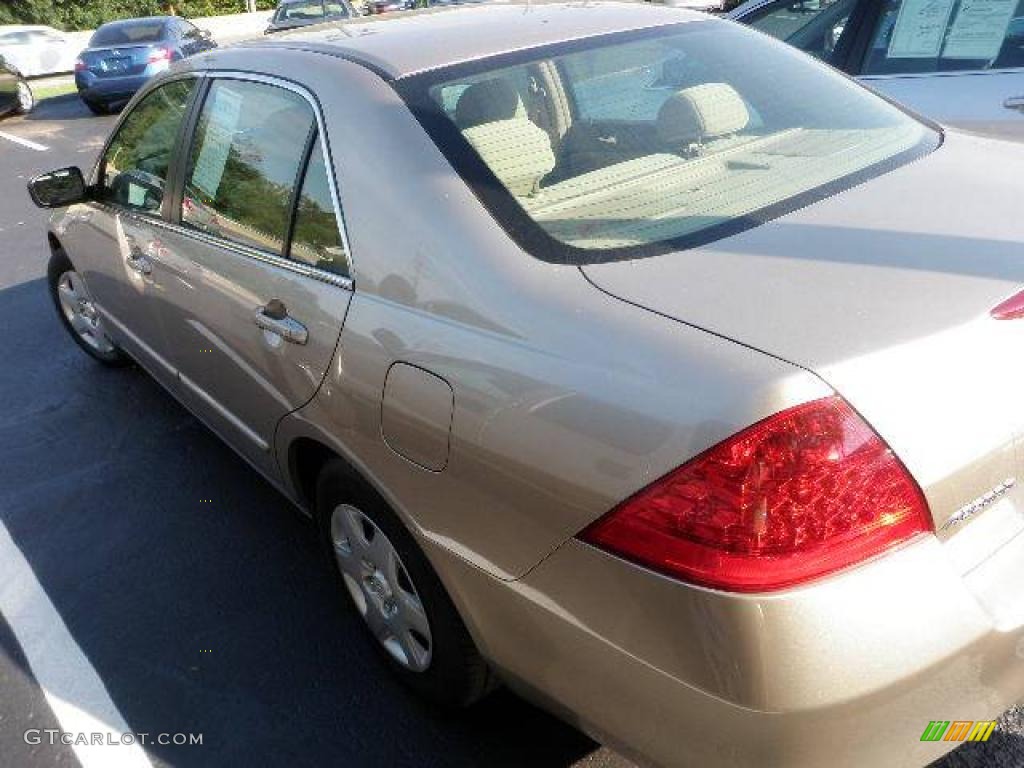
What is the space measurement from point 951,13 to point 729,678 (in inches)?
154

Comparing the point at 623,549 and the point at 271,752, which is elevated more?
the point at 623,549

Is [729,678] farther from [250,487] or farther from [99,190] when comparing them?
[99,190]

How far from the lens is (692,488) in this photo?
143cm

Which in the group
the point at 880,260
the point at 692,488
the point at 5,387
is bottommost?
the point at 5,387

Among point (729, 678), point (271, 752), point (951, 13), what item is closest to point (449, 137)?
point (729, 678)

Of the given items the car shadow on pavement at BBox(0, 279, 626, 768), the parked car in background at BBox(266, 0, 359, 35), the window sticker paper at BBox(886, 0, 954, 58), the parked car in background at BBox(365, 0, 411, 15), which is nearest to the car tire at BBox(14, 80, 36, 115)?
the parked car in background at BBox(266, 0, 359, 35)

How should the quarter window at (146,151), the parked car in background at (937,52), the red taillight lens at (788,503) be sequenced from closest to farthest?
the red taillight lens at (788,503) → the quarter window at (146,151) → the parked car in background at (937,52)

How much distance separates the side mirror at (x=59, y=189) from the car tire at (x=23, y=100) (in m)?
12.7

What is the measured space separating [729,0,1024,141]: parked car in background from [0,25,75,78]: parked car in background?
19.4 metres

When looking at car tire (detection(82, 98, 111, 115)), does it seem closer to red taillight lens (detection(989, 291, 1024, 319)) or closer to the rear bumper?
the rear bumper

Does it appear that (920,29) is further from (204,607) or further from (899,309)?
(204,607)

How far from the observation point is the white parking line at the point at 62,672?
94.0 inches

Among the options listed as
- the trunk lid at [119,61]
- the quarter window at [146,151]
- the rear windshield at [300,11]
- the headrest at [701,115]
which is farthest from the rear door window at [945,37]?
the rear windshield at [300,11]

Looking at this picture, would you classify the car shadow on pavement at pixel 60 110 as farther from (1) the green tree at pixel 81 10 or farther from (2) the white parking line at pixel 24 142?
(1) the green tree at pixel 81 10
